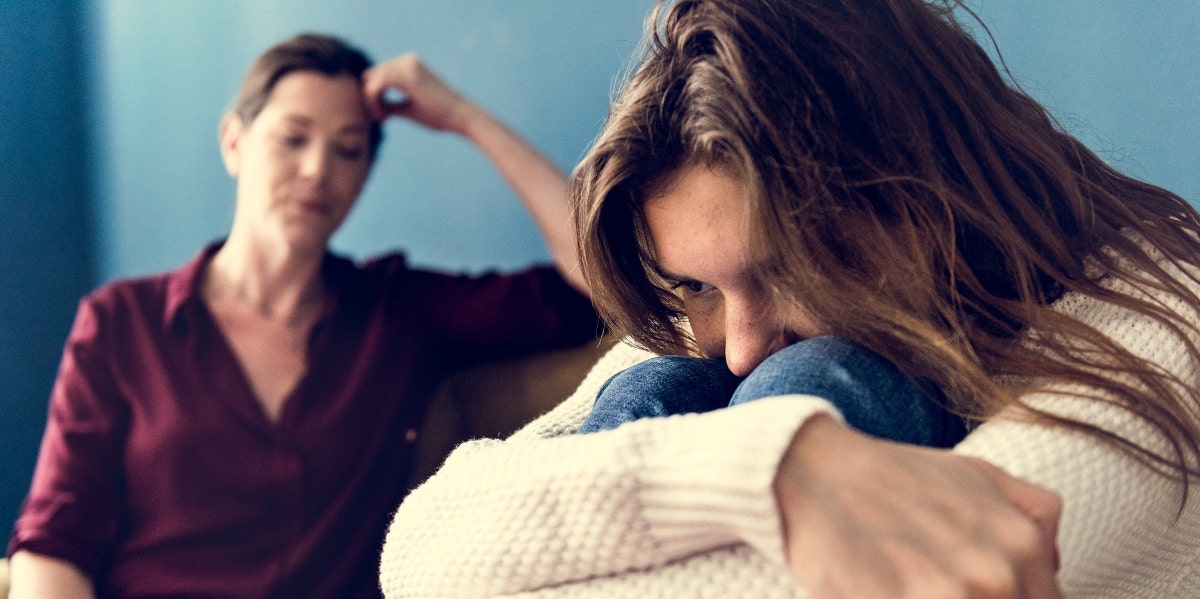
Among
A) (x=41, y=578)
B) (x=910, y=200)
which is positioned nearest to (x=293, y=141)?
(x=41, y=578)

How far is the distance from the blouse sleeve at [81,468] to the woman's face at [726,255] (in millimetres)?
962

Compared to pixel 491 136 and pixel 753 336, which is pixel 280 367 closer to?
pixel 491 136

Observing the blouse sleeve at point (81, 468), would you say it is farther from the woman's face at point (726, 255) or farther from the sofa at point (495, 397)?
the woman's face at point (726, 255)

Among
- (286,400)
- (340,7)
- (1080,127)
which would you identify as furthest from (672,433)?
(340,7)

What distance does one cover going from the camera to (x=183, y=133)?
1.87m

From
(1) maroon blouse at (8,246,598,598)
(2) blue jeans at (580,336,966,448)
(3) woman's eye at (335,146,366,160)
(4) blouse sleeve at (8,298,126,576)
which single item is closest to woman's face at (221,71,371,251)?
(3) woman's eye at (335,146,366,160)

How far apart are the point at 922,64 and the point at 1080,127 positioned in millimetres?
328

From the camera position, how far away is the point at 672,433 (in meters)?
0.40

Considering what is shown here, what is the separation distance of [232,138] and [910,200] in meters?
1.25

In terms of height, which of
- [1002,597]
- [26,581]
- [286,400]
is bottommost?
[26,581]

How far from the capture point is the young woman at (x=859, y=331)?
0.35 metres

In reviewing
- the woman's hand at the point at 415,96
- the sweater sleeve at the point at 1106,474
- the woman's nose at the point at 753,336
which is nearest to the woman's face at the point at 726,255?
the woman's nose at the point at 753,336

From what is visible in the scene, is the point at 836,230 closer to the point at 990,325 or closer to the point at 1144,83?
the point at 990,325

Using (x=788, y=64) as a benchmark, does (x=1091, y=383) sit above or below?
below
